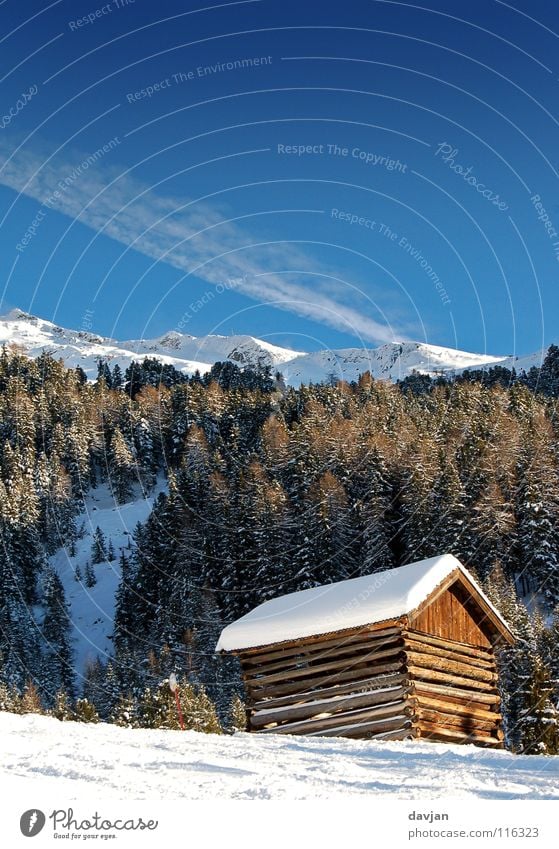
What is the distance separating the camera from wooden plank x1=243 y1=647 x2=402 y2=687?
19.2 meters

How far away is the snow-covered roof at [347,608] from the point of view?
18.9 metres

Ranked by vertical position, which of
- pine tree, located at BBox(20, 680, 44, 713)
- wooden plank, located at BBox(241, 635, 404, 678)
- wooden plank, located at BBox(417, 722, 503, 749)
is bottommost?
pine tree, located at BBox(20, 680, 44, 713)

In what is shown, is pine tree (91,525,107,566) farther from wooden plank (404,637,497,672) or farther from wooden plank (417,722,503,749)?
wooden plank (417,722,503,749)

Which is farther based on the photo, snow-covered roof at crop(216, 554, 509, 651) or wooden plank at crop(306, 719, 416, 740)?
snow-covered roof at crop(216, 554, 509, 651)

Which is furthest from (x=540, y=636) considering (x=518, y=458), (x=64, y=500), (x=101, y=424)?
(x=101, y=424)

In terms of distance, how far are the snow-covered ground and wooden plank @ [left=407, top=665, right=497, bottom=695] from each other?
4211mm

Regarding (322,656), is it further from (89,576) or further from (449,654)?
(89,576)

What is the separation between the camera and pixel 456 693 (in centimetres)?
2036

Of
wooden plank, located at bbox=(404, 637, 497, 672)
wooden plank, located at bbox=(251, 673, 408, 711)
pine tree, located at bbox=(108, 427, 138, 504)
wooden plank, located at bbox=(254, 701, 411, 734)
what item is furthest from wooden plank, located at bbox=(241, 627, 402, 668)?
pine tree, located at bbox=(108, 427, 138, 504)

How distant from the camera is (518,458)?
75.5 metres

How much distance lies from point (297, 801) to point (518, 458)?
70.6m

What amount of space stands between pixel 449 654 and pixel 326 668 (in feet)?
10.4

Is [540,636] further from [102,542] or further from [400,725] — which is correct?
[102,542]

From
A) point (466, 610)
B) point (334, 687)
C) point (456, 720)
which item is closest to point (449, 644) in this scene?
point (466, 610)
